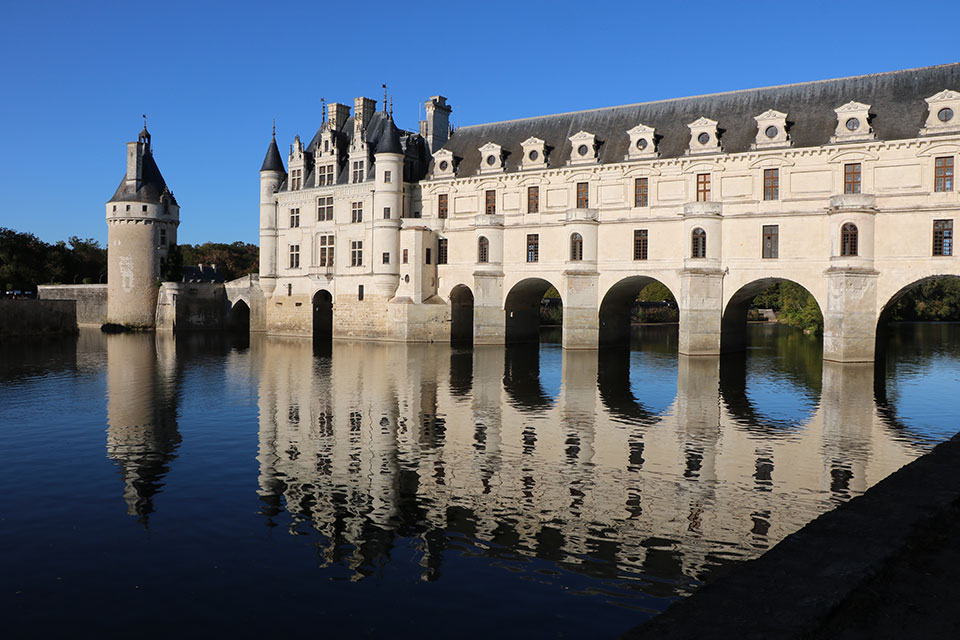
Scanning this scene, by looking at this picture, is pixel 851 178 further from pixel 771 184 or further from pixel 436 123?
pixel 436 123

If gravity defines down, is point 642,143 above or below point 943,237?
above

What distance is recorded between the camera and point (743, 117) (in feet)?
133

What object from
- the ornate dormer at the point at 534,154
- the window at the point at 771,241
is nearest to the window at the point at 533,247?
the ornate dormer at the point at 534,154

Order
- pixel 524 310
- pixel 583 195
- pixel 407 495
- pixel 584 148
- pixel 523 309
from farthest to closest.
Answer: pixel 524 310 → pixel 523 309 → pixel 584 148 → pixel 583 195 → pixel 407 495

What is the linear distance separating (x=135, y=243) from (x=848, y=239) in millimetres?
60496

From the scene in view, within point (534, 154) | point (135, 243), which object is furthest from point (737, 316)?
point (135, 243)

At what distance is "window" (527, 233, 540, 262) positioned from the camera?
153ft

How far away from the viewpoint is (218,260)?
112 m

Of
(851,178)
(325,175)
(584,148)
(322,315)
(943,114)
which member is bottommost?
(322,315)

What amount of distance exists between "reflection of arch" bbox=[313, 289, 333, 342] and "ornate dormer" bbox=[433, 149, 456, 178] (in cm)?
1431

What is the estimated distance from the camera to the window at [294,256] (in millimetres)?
58938

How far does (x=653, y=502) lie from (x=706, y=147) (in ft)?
106

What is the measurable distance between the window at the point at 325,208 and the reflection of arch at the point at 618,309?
76.9ft

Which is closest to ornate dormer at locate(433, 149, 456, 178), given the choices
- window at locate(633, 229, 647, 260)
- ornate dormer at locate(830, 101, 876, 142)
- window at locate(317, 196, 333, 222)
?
window at locate(317, 196, 333, 222)
